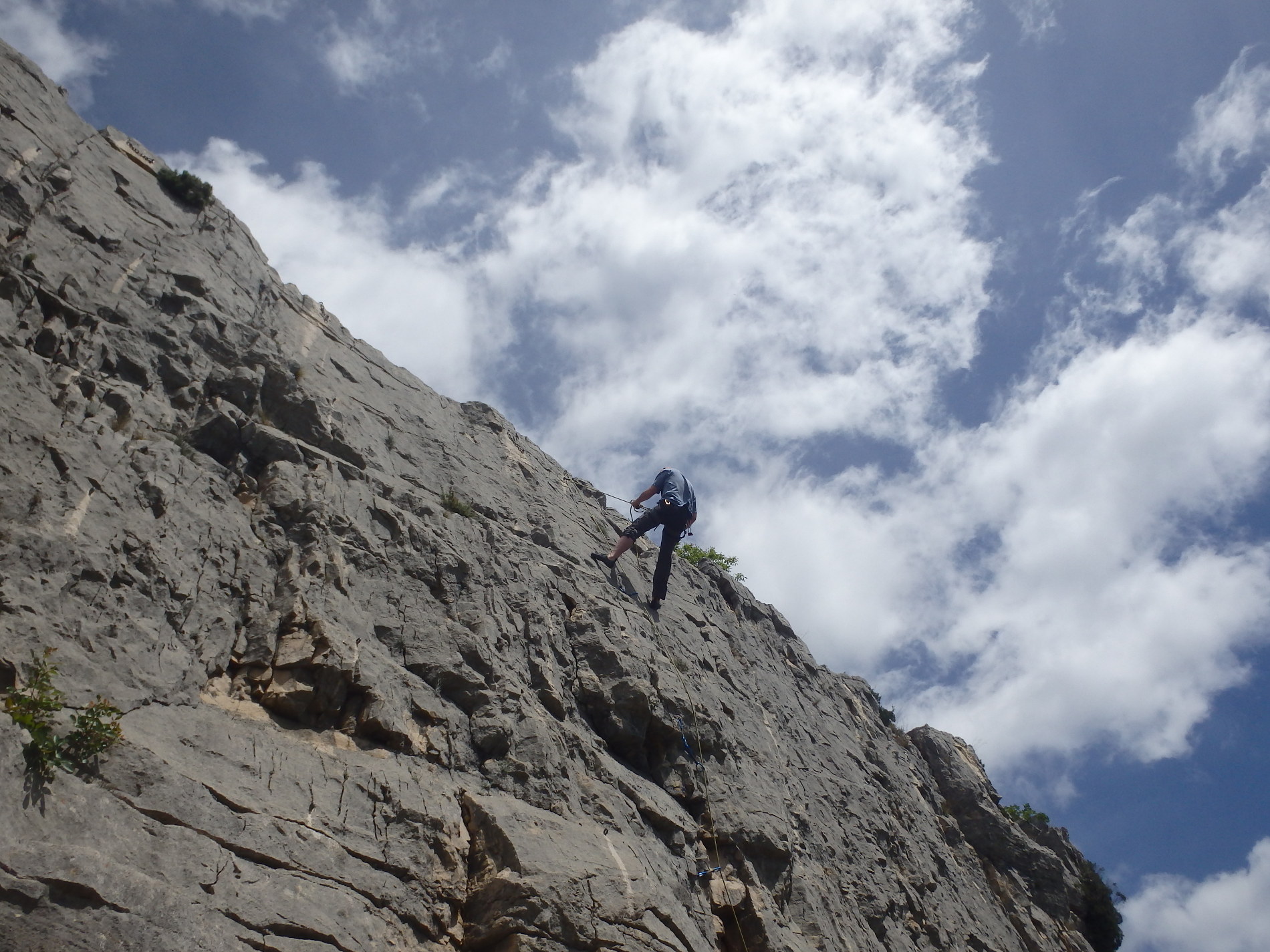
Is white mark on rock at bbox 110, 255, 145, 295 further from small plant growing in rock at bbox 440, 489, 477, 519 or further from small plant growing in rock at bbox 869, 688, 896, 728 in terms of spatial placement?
small plant growing in rock at bbox 869, 688, 896, 728

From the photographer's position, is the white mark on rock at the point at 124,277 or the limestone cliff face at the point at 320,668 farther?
the white mark on rock at the point at 124,277

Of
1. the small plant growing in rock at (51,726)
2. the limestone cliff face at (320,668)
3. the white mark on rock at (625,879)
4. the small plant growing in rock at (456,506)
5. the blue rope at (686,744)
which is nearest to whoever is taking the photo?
the small plant growing in rock at (51,726)

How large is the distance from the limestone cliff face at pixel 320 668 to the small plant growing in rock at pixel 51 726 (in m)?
0.15

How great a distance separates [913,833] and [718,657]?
5.93 metres

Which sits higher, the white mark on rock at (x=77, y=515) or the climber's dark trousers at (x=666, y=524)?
the climber's dark trousers at (x=666, y=524)

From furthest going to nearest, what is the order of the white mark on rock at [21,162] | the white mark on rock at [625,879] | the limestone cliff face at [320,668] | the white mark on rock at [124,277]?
the white mark on rock at [124,277] < the white mark on rock at [21,162] < the white mark on rock at [625,879] < the limestone cliff face at [320,668]

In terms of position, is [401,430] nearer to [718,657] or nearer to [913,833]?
[718,657]

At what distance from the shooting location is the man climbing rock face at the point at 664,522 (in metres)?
17.2

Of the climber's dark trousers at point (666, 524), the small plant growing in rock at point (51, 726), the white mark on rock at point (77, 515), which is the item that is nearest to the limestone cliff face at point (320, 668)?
the white mark on rock at point (77, 515)

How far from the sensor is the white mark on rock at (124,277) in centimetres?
1164

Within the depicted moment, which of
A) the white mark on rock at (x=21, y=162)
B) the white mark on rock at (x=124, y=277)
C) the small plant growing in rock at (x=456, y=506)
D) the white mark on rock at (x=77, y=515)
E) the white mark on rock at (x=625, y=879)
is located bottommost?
the white mark on rock at (x=625, y=879)

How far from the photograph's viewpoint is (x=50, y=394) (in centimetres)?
953

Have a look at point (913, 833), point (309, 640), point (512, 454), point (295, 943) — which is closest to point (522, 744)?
point (309, 640)

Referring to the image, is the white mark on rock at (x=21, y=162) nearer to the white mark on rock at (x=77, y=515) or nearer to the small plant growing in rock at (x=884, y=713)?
the white mark on rock at (x=77, y=515)
